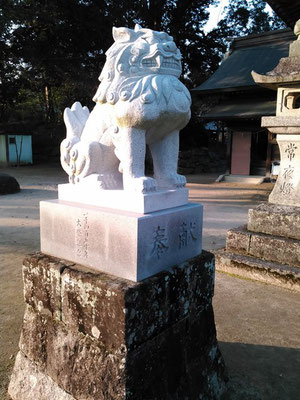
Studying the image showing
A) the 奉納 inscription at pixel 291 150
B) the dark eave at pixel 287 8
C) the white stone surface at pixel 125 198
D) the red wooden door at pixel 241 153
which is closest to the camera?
the white stone surface at pixel 125 198

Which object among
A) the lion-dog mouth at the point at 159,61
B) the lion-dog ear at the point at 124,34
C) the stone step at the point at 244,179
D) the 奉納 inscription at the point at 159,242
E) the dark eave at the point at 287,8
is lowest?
the stone step at the point at 244,179

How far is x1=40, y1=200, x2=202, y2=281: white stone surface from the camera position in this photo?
145 cm

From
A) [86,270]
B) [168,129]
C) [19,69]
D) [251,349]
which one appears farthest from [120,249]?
[19,69]

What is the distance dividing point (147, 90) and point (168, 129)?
26cm

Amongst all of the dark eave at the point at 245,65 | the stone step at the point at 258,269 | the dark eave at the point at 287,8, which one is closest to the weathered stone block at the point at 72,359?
the stone step at the point at 258,269

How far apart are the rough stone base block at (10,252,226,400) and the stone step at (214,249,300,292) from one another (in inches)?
66.8

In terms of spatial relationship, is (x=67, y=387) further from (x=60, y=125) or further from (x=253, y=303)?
(x=60, y=125)

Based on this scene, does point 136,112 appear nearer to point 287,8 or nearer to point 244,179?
point 287,8

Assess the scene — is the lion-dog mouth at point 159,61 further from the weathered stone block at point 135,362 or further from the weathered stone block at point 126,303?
the weathered stone block at point 135,362

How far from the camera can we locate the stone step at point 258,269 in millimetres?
3316

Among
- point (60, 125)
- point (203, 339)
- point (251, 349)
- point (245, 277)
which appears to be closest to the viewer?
point (203, 339)

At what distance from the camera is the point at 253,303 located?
9.85 ft

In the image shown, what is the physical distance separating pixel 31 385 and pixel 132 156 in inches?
54.0

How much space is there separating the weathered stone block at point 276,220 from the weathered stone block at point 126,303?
2.19 meters
